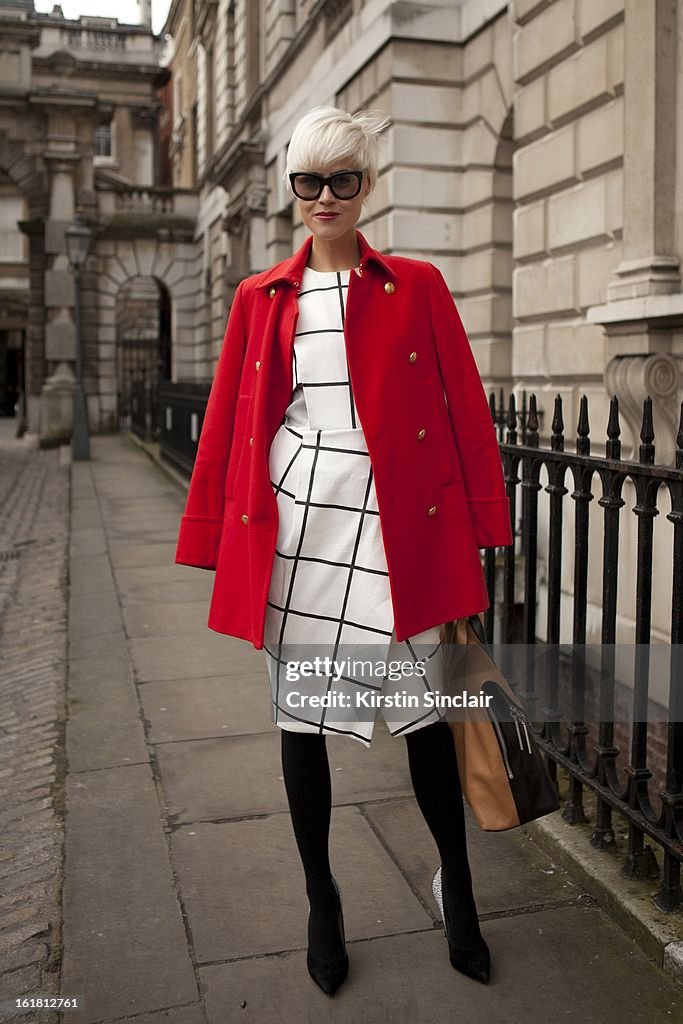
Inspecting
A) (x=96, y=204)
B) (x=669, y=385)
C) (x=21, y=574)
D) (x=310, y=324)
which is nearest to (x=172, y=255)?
(x=96, y=204)

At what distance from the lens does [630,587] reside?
527 cm

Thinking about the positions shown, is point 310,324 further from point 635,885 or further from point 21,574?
point 21,574

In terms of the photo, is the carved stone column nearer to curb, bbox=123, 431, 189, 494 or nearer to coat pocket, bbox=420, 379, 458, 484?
coat pocket, bbox=420, 379, 458, 484

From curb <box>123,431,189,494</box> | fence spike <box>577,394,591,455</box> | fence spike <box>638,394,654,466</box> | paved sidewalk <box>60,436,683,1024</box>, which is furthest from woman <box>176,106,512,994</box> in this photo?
curb <box>123,431,189,494</box>

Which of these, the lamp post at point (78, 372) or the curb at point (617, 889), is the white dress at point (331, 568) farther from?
the lamp post at point (78, 372)

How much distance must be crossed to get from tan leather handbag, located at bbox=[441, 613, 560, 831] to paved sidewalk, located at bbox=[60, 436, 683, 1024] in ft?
1.33

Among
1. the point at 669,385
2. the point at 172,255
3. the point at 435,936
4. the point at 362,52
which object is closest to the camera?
the point at 435,936

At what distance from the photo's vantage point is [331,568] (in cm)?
243

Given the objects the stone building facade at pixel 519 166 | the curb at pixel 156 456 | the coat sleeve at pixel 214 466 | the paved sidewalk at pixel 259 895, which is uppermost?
the stone building facade at pixel 519 166

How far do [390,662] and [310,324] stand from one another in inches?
30.9

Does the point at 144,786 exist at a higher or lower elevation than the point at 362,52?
lower

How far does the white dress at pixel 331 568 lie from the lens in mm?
2418

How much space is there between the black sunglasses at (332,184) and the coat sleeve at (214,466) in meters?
0.31

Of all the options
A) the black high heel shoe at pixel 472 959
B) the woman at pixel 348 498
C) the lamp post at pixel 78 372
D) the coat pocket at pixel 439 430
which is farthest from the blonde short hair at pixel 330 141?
the lamp post at pixel 78 372
